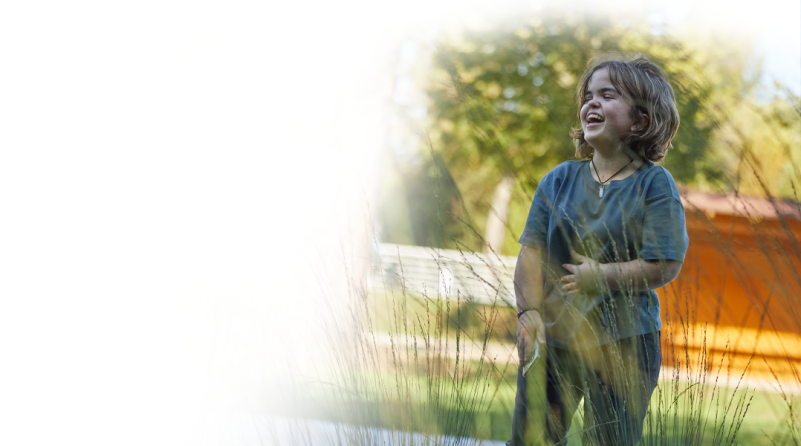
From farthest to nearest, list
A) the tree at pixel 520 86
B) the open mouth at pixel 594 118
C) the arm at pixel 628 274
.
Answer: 1. the tree at pixel 520 86
2. the open mouth at pixel 594 118
3. the arm at pixel 628 274

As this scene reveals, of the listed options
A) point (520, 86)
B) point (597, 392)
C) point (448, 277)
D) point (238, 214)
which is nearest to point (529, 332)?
point (597, 392)

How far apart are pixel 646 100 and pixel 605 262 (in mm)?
375

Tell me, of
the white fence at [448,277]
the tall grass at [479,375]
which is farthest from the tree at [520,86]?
the tall grass at [479,375]

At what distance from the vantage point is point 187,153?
2.09m

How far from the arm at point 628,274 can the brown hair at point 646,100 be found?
267mm

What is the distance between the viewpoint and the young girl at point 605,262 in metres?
1.07

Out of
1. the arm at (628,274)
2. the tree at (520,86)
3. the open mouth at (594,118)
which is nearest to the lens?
the arm at (628,274)

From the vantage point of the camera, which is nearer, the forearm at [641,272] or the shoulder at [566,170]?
the forearm at [641,272]

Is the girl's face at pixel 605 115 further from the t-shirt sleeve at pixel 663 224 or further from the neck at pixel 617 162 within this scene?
the t-shirt sleeve at pixel 663 224

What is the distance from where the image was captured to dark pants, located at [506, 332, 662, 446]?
3.53 ft

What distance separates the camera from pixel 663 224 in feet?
3.47

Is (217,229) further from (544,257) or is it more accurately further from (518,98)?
(518,98)

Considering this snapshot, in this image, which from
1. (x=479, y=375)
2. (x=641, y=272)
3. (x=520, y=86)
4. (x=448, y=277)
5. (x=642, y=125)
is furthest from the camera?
(x=520, y=86)

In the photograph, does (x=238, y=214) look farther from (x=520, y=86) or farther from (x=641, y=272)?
(x=520, y=86)
